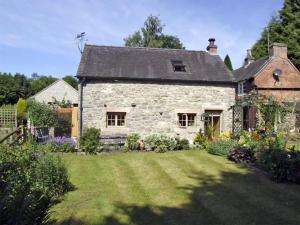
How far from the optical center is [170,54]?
2195cm

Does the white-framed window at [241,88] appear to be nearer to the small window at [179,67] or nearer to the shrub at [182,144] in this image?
the small window at [179,67]

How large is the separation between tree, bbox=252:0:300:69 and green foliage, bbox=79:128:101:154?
26237 mm

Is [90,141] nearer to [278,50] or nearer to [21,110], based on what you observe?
[21,110]

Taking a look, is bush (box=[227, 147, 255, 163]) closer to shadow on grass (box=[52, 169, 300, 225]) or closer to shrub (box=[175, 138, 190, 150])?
shadow on grass (box=[52, 169, 300, 225])

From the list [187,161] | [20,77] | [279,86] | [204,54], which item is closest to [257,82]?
[279,86]

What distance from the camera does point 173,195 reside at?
9359 mm

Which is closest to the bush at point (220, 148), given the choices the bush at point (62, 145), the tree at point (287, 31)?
the bush at point (62, 145)

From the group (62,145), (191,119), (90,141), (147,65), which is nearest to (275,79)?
(191,119)

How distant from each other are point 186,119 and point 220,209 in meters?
12.1

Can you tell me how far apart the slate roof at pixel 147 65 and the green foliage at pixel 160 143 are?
3552 mm

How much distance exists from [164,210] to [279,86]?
66.2 ft

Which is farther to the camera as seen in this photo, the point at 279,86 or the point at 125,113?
the point at 279,86

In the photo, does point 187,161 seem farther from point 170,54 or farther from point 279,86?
point 279,86

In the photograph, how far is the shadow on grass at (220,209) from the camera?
23.9ft
